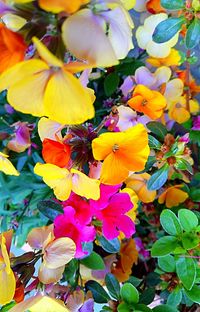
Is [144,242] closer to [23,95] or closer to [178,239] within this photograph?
[178,239]

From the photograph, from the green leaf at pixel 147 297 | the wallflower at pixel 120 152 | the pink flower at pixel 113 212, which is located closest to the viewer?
the wallflower at pixel 120 152

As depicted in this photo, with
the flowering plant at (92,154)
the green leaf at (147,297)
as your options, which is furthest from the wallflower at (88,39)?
the green leaf at (147,297)

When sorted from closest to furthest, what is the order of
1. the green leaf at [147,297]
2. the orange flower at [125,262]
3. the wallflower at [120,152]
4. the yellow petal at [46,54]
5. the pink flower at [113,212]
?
the yellow petal at [46,54]
the wallflower at [120,152]
the pink flower at [113,212]
the green leaf at [147,297]
the orange flower at [125,262]

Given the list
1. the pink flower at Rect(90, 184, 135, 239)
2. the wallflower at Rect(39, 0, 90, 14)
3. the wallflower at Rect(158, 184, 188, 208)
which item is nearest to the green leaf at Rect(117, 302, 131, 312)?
the pink flower at Rect(90, 184, 135, 239)

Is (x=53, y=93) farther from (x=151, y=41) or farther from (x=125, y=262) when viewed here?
(x=125, y=262)

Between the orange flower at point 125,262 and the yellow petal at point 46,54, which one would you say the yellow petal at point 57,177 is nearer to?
the yellow petal at point 46,54

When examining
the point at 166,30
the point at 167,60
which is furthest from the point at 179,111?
the point at 166,30
